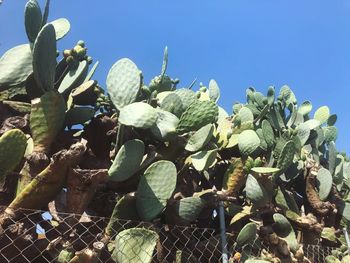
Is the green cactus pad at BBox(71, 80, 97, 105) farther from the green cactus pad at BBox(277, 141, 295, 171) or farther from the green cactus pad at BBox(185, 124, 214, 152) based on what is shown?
the green cactus pad at BBox(277, 141, 295, 171)

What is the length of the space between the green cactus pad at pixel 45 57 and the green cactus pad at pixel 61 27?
0.47 m

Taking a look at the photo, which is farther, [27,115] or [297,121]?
[297,121]

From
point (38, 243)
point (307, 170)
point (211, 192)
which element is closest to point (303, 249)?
point (307, 170)

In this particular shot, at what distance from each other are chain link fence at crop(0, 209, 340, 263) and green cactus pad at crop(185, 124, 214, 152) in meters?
0.47

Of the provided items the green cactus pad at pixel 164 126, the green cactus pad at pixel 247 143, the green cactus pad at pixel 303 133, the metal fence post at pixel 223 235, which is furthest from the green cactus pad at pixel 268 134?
the green cactus pad at pixel 164 126

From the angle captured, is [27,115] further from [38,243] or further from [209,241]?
[209,241]

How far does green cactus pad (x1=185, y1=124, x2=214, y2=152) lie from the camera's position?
9.12 ft

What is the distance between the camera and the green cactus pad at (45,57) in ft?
7.93

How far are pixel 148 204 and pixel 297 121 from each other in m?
2.19

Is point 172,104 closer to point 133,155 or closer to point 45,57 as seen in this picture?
point 133,155

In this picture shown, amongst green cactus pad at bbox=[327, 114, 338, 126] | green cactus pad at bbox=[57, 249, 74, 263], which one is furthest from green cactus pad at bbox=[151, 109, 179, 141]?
green cactus pad at bbox=[327, 114, 338, 126]

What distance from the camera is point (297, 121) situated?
169 inches

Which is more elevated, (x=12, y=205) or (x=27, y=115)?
(x=27, y=115)

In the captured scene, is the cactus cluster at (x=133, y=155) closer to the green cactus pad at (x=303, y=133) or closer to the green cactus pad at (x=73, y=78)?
the green cactus pad at (x=73, y=78)
